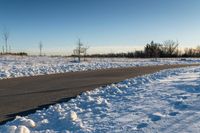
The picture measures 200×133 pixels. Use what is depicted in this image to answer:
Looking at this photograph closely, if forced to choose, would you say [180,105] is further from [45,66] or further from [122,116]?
[45,66]

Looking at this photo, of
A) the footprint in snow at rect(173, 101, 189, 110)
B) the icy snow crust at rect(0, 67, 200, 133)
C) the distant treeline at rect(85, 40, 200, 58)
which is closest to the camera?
the icy snow crust at rect(0, 67, 200, 133)

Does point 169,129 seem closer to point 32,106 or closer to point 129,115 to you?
point 129,115

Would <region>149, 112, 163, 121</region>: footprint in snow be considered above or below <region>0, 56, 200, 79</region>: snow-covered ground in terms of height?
above

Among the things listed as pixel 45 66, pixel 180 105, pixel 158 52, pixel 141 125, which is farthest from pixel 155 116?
pixel 158 52

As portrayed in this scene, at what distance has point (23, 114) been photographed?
7902 mm

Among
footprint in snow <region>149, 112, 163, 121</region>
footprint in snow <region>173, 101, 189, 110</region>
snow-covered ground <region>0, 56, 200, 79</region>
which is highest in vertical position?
footprint in snow <region>173, 101, 189, 110</region>

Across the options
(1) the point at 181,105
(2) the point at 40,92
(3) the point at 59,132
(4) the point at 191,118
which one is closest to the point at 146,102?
(1) the point at 181,105

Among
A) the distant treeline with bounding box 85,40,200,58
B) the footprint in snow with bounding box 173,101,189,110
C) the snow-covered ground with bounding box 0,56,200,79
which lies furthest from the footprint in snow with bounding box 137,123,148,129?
the distant treeline with bounding box 85,40,200,58

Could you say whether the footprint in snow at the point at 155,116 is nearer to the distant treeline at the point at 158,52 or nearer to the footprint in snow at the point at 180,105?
the footprint in snow at the point at 180,105

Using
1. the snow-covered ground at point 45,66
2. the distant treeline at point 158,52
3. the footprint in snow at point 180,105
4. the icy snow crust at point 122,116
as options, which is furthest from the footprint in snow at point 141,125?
the distant treeline at point 158,52

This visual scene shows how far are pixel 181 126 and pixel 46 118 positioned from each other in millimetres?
3132

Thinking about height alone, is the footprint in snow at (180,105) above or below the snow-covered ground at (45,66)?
above

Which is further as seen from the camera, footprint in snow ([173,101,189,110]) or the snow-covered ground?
the snow-covered ground

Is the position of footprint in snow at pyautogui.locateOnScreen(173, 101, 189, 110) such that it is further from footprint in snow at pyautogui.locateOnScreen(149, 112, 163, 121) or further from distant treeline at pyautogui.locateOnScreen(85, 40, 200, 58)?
distant treeline at pyautogui.locateOnScreen(85, 40, 200, 58)
